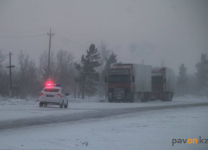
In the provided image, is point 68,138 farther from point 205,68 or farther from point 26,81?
point 205,68

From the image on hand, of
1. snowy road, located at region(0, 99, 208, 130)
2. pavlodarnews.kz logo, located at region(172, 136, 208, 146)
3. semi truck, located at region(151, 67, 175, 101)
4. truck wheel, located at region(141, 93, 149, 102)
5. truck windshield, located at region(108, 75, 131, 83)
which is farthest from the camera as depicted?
semi truck, located at region(151, 67, 175, 101)

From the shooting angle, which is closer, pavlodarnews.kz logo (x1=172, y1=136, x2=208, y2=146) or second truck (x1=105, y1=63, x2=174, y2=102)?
pavlodarnews.kz logo (x1=172, y1=136, x2=208, y2=146)

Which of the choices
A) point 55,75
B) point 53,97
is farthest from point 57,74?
point 53,97

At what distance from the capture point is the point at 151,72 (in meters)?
51.9

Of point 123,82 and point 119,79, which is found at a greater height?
point 119,79

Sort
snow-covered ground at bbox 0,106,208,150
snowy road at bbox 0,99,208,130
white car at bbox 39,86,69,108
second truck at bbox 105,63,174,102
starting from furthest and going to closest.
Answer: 1. second truck at bbox 105,63,174,102
2. white car at bbox 39,86,69,108
3. snowy road at bbox 0,99,208,130
4. snow-covered ground at bbox 0,106,208,150

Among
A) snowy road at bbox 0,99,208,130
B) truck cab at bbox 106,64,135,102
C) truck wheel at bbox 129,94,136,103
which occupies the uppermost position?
truck cab at bbox 106,64,135,102

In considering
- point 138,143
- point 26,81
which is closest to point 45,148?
point 138,143

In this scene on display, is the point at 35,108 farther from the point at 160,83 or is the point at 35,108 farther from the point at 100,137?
the point at 160,83

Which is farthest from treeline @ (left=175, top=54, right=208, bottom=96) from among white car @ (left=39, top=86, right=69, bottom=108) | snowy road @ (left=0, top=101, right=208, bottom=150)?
snowy road @ (left=0, top=101, right=208, bottom=150)

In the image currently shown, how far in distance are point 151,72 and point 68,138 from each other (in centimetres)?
4121

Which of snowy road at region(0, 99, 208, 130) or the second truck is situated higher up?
the second truck

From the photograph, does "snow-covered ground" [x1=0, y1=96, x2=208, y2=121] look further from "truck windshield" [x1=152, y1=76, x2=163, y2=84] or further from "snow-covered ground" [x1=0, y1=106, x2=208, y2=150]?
"truck windshield" [x1=152, y1=76, x2=163, y2=84]

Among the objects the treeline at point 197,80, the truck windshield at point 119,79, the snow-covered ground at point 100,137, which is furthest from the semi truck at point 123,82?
the treeline at point 197,80
